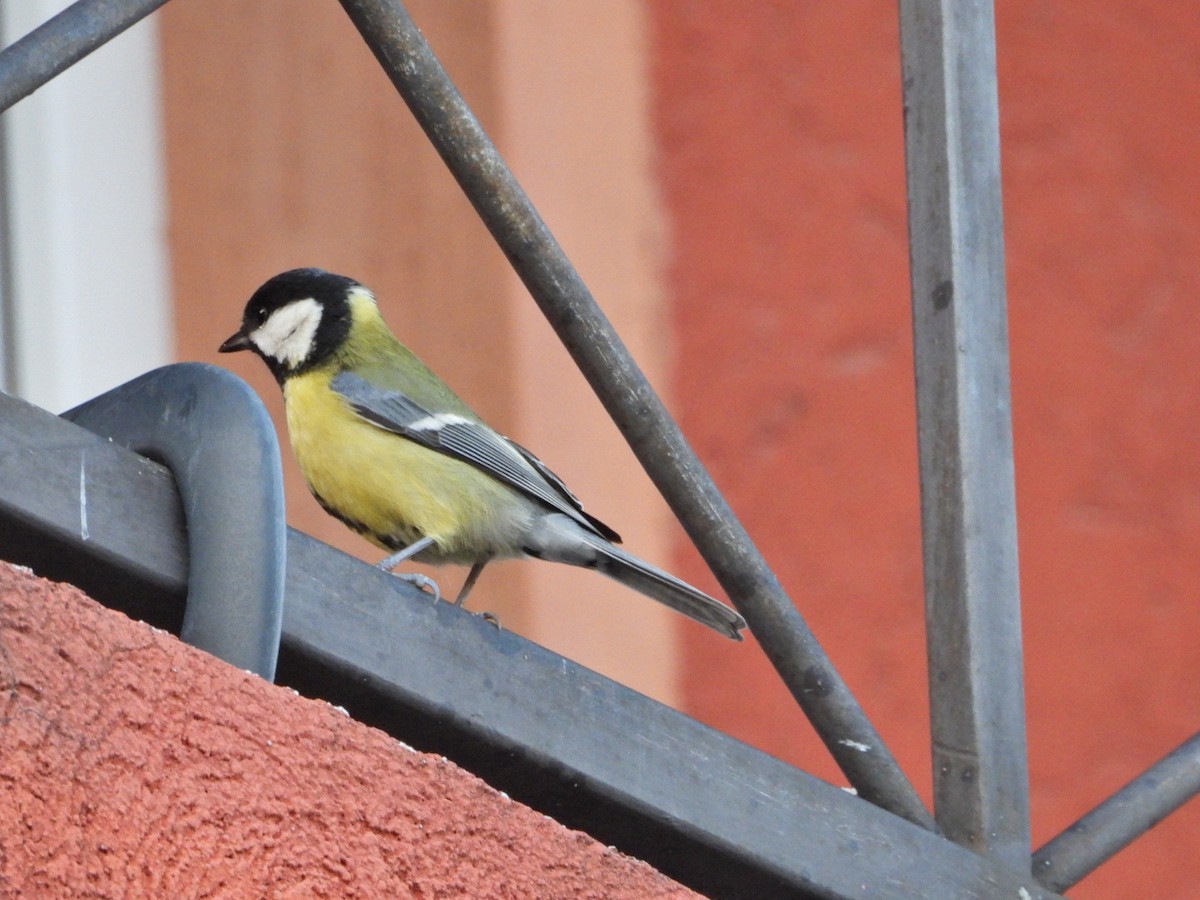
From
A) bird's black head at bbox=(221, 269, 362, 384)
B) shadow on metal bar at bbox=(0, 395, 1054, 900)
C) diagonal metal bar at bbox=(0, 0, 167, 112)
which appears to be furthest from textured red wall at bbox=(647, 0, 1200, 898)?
diagonal metal bar at bbox=(0, 0, 167, 112)

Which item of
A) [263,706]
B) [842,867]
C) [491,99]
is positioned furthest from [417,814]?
[491,99]

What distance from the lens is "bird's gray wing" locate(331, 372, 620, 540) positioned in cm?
262

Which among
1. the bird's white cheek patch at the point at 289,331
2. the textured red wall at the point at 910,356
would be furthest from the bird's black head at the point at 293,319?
the textured red wall at the point at 910,356

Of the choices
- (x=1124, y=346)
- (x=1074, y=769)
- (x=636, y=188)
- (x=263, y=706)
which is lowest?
(x=1074, y=769)

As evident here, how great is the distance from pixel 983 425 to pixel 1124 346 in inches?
84.2

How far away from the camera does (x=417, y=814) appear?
1336mm

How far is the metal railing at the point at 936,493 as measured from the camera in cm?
159

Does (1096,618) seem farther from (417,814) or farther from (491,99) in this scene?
(417,814)

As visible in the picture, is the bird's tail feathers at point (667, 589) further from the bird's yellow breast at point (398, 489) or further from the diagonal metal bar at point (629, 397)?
the diagonal metal bar at point (629, 397)

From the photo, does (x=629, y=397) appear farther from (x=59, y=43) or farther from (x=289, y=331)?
(x=289, y=331)

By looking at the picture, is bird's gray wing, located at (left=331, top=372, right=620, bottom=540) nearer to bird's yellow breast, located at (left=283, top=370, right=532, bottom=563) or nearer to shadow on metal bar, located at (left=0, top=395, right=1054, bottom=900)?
bird's yellow breast, located at (left=283, top=370, right=532, bottom=563)

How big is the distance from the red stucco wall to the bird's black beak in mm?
1707

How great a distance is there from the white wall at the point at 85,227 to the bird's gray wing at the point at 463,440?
3.08ft

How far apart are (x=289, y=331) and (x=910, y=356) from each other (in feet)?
4.25
